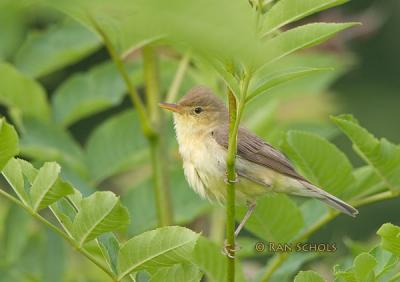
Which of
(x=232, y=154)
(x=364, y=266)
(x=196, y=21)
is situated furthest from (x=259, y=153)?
(x=196, y=21)

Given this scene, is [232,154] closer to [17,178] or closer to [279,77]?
[279,77]

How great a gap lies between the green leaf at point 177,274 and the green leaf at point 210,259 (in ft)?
0.97

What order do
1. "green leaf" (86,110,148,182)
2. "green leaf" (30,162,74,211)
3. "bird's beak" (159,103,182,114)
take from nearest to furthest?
"green leaf" (30,162,74,211), "bird's beak" (159,103,182,114), "green leaf" (86,110,148,182)

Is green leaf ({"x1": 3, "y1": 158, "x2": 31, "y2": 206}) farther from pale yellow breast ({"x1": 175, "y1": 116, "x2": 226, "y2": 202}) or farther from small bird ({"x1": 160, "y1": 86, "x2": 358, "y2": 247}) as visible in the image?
pale yellow breast ({"x1": 175, "y1": 116, "x2": 226, "y2": 202})

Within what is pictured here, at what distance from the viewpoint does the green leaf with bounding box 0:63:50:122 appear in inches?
102

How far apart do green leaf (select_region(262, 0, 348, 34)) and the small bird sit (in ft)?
→ 3.48

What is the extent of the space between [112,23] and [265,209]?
2.17ft

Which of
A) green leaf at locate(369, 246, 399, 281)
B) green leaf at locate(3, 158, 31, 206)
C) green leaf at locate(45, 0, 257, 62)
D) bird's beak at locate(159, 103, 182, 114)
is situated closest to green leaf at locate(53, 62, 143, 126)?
bird's beak at locate(159, 103, 182, 114)

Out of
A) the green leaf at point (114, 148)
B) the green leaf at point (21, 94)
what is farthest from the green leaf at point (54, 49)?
the green leaf at point (114, 148)

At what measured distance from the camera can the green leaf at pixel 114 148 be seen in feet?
9.22

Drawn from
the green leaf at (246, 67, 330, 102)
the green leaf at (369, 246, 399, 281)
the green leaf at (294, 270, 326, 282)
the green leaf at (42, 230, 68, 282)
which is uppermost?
the green leaf at (246, 67, 330, 102)

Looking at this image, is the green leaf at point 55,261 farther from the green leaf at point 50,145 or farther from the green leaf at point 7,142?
the green leaf at point 7,142

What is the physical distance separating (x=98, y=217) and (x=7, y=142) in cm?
24

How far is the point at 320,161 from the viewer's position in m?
2.17
